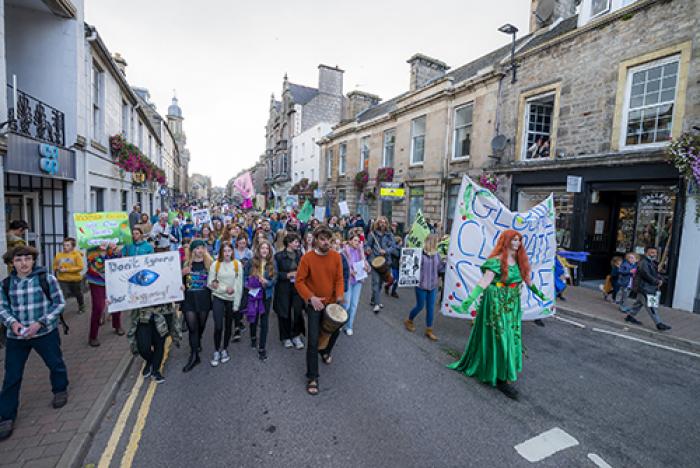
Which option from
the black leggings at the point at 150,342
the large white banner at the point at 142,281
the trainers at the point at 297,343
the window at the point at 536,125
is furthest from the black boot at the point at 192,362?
the window at the point at 536,125

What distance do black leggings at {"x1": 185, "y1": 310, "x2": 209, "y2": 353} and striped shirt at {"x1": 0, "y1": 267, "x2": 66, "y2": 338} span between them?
1.48 m

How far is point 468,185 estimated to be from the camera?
6277 millimetres

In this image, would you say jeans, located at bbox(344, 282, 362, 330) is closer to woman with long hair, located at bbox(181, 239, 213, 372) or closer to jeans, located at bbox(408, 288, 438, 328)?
jeans, located at bbox(408, 288, 438, 328)

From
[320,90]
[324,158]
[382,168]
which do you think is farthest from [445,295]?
[320,90]

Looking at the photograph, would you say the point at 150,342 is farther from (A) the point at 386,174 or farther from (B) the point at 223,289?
(A) the point at 386,174

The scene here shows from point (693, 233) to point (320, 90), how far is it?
33.7m

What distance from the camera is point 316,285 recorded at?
4.48m

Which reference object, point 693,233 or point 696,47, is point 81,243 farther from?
point 696,47

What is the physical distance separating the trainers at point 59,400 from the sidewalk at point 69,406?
5 cm

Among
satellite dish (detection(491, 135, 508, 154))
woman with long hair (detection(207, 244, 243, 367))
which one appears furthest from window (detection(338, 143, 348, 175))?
woman with long hair (detection(207, 244, 243, 367))

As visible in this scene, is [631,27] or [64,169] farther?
→ [631,27]

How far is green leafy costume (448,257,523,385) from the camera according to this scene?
4.42 meters

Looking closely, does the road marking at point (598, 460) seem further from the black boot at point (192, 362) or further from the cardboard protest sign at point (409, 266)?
the black boot at point (192, 362)

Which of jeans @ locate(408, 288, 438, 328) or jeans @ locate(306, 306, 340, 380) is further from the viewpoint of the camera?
jeans @ locate(408, 288, 438, 328)
